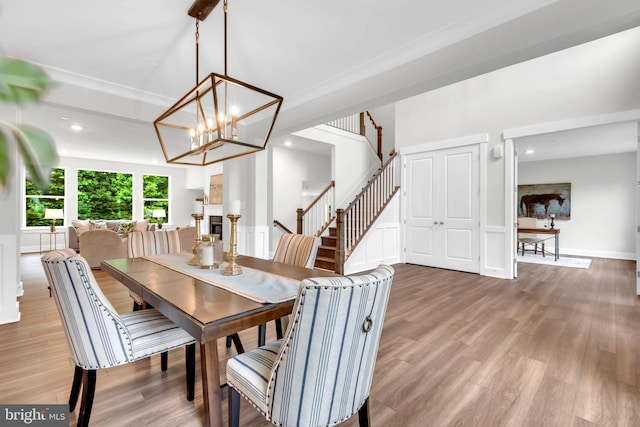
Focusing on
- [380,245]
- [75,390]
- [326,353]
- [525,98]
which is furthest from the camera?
[380,245]

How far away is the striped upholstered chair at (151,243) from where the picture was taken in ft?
9.84

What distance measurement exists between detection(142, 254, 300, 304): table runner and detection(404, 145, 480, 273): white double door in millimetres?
4383

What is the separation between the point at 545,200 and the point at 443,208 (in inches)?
163

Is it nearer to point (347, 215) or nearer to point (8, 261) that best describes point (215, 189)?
point (347, 215)

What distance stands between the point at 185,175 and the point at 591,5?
10.5m

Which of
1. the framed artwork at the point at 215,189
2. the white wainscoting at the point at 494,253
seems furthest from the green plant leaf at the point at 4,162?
the framed artwork at the point at 215,189

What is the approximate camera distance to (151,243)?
3.12 meters

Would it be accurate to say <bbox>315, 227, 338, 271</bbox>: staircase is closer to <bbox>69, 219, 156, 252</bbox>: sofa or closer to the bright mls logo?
the bright mls logo

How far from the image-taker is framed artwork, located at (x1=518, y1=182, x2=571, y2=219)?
24.7 feet

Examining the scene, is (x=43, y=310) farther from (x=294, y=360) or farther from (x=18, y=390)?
(x=294, y=360)

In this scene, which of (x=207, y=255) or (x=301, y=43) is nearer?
(x=207, y=255)

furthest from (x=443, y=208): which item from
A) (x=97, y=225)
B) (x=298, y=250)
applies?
(x=97, y=225)

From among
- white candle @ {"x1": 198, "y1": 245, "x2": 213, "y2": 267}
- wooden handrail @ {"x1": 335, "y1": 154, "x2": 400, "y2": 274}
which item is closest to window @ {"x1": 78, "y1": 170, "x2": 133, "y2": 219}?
wooden handrail @ {"x1": 335, "y1": 154, "x2": 400, "y2": 274}

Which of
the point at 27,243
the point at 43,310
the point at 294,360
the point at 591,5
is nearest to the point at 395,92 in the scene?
the point at 591,5
